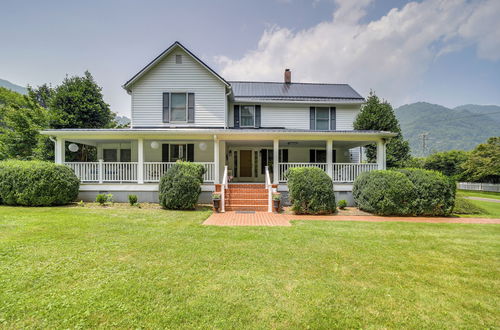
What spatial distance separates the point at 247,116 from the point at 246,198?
23.0 ft

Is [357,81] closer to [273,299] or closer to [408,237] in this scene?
[408,237]

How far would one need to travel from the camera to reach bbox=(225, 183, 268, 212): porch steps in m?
10.3

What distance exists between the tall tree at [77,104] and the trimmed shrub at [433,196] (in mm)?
23673

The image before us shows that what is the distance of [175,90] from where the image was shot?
13.6m

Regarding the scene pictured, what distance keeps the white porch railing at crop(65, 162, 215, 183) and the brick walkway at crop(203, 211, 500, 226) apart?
11.4 feet

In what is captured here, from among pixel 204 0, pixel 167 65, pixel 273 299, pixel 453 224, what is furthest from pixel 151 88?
pixel 453 224

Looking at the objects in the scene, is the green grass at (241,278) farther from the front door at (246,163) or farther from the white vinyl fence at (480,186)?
the white vinyl fence at (480,186)

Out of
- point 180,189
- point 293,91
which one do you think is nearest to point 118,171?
point 180,189

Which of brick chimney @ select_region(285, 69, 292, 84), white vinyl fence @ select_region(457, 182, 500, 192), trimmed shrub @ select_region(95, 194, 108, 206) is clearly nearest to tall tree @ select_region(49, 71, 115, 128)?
trimmed shrub @ select_region(95, 194, 108, 206)

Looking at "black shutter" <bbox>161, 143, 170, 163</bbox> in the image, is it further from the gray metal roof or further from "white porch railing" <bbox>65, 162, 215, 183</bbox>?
the gray metal roof

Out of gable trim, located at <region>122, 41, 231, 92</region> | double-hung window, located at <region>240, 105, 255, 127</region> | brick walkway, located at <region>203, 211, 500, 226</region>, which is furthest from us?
double-hung window, located at <region>240, 105, 255, 127</region>

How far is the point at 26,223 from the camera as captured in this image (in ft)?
21.7

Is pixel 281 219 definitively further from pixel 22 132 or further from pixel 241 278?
pixel 22 132

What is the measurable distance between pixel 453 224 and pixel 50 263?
11644 millimetres
